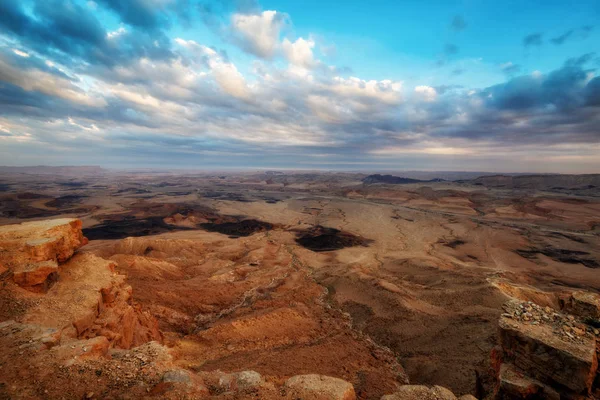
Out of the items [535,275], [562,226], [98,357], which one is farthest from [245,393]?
[562,226]

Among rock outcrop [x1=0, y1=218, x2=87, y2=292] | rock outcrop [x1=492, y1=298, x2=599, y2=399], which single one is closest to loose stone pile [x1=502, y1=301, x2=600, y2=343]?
rock outcrop [x1=492, y1=298, x2=599, y2=399]

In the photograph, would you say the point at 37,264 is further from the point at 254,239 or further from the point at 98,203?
the point at 98,203

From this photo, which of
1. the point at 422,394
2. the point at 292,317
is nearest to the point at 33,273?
the point at 292,317

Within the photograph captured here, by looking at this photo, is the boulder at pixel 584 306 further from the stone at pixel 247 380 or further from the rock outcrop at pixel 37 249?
the rock outcrop at pixel 37 249

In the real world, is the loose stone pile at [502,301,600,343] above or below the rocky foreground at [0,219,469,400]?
above

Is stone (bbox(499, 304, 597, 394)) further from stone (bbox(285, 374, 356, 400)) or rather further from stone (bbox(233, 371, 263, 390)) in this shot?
stone (bbox(233, 371, 263, 390))
